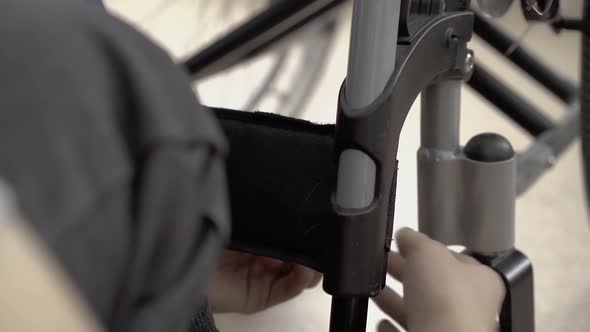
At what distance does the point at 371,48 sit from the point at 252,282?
0.85 ft

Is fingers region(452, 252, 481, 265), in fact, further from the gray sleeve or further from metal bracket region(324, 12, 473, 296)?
the gray sleeve

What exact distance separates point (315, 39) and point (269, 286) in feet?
2.29

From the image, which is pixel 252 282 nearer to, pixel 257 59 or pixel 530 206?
pixel 530 206

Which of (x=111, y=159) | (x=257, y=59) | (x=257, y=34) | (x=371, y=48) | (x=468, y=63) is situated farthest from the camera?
(x=257, y=59)

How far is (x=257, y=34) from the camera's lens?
2.33 ft

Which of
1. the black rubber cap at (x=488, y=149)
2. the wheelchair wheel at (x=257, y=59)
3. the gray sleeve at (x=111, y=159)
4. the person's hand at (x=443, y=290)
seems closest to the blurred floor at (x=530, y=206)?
the wheelchair wheel at (x=257, y=59)

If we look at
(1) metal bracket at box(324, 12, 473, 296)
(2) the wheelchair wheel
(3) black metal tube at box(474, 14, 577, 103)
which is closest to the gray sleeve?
(1) metal bracket at box(324, 12, 473, 296)

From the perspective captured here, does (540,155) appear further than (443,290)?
Yes

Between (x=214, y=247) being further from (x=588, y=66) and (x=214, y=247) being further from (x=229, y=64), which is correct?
(x=229, y=64)

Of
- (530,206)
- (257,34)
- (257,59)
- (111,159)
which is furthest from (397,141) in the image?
(257,59)

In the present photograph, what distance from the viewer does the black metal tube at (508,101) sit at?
2.31ft

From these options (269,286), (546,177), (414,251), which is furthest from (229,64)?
(546,177)

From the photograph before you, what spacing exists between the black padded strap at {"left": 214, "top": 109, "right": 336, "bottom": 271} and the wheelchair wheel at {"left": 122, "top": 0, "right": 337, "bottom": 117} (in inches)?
28.0

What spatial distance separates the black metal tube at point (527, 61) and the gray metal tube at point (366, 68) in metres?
0.40
